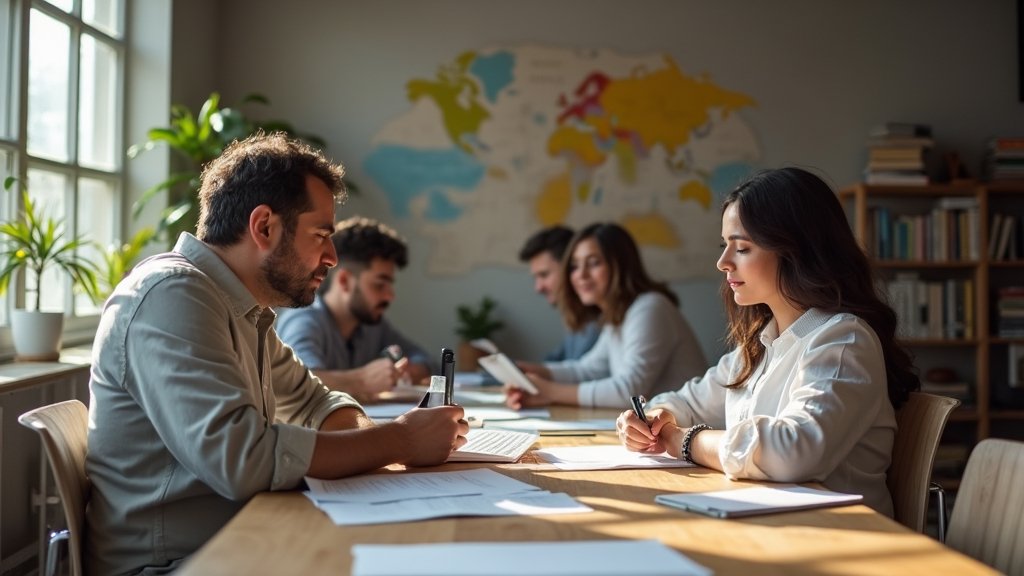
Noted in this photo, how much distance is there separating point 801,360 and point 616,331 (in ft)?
5.46

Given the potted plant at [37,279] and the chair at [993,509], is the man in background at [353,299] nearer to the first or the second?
the potted plant at [37,279]

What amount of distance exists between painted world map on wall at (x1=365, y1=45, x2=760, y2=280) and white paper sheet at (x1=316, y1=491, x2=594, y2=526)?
348 cm

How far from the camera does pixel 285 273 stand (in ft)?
6.26

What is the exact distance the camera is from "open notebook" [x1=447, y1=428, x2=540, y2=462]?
1863 millimetres

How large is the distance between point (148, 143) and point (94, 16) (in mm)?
522


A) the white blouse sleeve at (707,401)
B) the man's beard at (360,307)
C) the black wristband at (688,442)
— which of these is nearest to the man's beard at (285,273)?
the black wristband at (688,442)

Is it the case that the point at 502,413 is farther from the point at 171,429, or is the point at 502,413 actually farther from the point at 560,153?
the point at 560,153

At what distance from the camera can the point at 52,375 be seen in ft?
8.79

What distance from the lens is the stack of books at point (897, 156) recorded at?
4.78 m

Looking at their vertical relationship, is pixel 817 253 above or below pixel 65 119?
below

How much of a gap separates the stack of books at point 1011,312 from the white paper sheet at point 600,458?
3.47 m

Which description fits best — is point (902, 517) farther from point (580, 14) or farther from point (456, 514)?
point (580, 14)

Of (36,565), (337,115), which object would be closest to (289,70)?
(337,115)

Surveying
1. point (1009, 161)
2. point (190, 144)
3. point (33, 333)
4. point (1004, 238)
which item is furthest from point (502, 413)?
point (1009, 161)
